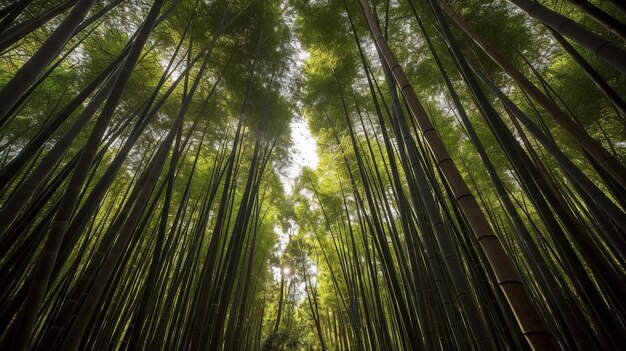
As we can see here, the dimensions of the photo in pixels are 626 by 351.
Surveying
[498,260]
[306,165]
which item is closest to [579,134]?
[498,260]

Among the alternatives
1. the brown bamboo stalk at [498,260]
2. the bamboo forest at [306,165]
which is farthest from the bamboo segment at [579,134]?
the brown bamboo stalk at [498,260]

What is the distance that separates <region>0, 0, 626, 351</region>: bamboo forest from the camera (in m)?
1.38

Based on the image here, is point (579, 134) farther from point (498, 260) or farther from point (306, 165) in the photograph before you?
point (306, 165)

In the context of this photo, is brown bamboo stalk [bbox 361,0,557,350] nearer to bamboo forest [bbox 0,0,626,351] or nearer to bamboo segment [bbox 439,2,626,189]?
bamboo forest [bbox 0,0,626,351]

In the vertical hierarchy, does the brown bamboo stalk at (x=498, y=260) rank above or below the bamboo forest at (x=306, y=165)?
below

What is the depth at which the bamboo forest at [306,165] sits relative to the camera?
1382 millimetres

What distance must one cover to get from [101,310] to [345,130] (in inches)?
165

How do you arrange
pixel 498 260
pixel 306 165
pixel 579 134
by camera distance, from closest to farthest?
pixel 498 260
pixel 579 134
pixel 306 165

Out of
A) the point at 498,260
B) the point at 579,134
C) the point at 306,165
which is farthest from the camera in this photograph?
the point at 306,165

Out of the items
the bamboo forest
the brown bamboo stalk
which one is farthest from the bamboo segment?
the brown bamboo stalk

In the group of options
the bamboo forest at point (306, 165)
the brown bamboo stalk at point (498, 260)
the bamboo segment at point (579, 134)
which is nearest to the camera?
the brown bamboo stalk at point (498, 260)

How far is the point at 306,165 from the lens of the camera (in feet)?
23.3

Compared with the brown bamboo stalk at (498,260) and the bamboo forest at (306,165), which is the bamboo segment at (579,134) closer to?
the bamboo forest at (306,165)

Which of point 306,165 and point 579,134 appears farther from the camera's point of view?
point 306,165
